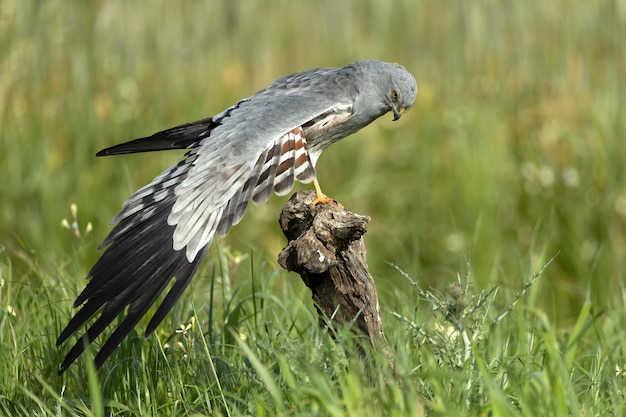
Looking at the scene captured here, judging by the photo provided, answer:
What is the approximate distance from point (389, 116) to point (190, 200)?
396 centimetres

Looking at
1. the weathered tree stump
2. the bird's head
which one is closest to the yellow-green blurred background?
the bird's head

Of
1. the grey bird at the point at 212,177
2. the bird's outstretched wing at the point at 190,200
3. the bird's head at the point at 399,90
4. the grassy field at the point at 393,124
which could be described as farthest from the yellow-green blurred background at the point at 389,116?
the bird's outstretched wing at the point at 190,200

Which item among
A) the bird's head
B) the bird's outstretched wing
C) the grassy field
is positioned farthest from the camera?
the grassy field

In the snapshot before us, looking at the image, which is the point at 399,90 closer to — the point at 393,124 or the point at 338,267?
the point at 338,267

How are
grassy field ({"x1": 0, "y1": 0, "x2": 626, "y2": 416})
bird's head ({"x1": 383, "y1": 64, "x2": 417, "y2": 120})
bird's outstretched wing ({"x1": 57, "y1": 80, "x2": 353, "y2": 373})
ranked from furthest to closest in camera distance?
grassy field ({"x1": 0, "y1": 0, "x2": 626, "y2": 416}) → bird's head ({"x1": 383, "y1": 64, "x2": 417, "y2": 120}) → bird's outstretched wing ({"x1": 57, "y1": 80, "x2": 353, "y2": 373})

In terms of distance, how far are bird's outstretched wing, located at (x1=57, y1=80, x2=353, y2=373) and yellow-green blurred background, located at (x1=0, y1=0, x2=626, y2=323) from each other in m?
1.94

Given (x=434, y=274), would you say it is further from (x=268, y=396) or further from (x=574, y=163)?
(x=268, y=396)

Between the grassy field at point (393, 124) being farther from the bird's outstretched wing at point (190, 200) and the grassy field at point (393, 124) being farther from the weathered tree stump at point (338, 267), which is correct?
the weathered tree stump at point (338, 267)

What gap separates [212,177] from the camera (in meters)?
3.41

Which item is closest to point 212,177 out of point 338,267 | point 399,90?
point 338,267

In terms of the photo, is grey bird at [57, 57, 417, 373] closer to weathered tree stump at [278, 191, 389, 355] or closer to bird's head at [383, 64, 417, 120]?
bird's head at [383, 64, 417, 120]

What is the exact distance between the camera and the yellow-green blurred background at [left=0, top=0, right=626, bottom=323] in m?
5.94

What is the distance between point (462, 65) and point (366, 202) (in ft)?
4.28

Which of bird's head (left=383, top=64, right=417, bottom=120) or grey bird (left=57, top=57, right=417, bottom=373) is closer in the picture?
grey bird (left=57, top=57, right=417, bottom=373)
